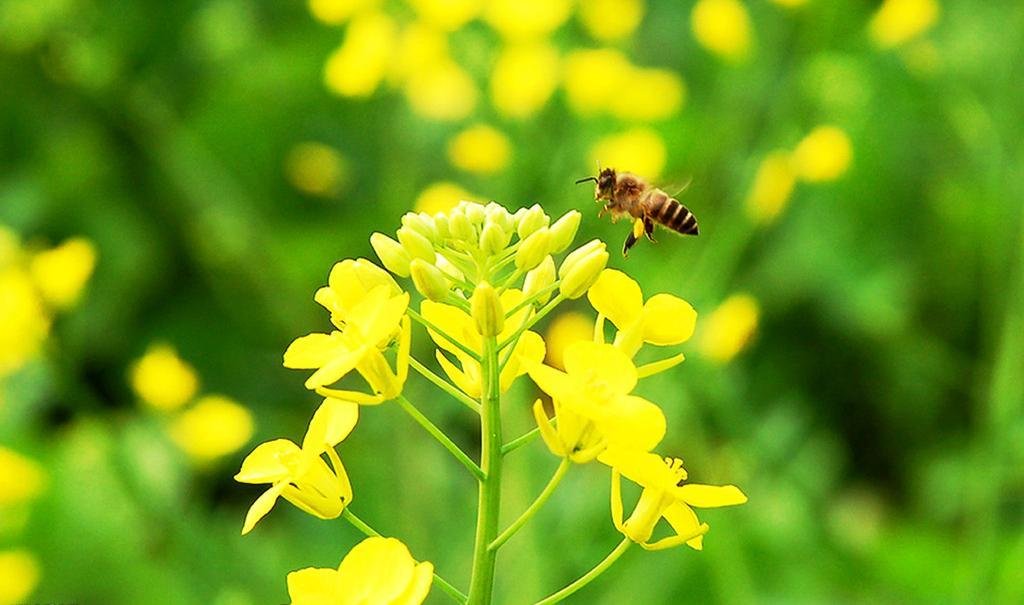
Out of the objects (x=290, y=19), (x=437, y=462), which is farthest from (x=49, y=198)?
(x=437, y=462)

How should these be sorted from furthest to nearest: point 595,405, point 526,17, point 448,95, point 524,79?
point 448,95
point 526,17
point 524,79
point 595,405

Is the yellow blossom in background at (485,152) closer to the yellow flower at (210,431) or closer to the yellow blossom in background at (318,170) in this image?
the yellow blossom in background at (318,170)

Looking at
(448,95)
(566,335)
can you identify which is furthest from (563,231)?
(448,95)

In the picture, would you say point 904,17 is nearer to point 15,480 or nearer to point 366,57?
point 366,57

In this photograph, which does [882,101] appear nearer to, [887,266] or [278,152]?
[887,266]

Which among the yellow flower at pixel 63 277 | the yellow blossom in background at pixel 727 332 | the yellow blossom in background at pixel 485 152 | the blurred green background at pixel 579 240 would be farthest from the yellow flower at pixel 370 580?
the yellow blossom in background at pixel 485 152

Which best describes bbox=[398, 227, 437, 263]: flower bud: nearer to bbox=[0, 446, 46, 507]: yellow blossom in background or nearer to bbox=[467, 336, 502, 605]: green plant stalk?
bbox=[467, 336, 502, 605]: green plant stalk
